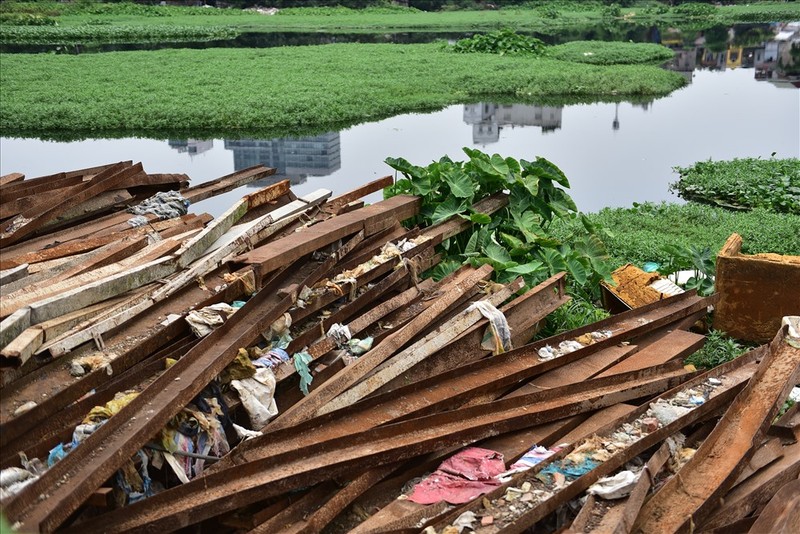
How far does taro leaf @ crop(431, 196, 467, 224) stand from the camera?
670cm

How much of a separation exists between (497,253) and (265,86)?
1690 centimetres

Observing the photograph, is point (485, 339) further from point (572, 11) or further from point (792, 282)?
point (572, 11)

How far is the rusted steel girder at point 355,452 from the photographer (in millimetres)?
3379

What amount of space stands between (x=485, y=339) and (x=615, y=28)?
1706 inches

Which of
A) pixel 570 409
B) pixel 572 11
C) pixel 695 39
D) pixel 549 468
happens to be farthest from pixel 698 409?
pixel 572 11

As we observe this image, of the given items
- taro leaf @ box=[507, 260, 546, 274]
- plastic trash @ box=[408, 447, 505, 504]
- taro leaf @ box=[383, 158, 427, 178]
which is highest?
taro leaf @ box=[383, 158, 427, 178]

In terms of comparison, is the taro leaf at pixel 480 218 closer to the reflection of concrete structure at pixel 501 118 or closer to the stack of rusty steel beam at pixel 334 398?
the stack of rusty steel beam at pixel 334 398

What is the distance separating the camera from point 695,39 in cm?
4019

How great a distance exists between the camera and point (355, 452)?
3814 millimetres

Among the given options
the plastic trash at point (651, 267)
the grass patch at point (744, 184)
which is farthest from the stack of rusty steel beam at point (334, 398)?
the grass patch at point (744, 184)

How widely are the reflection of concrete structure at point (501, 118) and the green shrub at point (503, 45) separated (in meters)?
9.13

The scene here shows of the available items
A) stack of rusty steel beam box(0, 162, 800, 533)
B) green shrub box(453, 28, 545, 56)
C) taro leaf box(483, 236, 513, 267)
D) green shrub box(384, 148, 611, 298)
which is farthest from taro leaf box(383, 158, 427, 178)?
green shrub box(453, 28, 545, 56)

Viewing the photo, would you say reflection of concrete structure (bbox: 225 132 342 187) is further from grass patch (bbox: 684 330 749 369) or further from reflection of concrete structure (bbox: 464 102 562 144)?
grass patch (bbox: 684 330 749 369)

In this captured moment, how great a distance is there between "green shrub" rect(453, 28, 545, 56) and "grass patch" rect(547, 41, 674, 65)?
68cm
